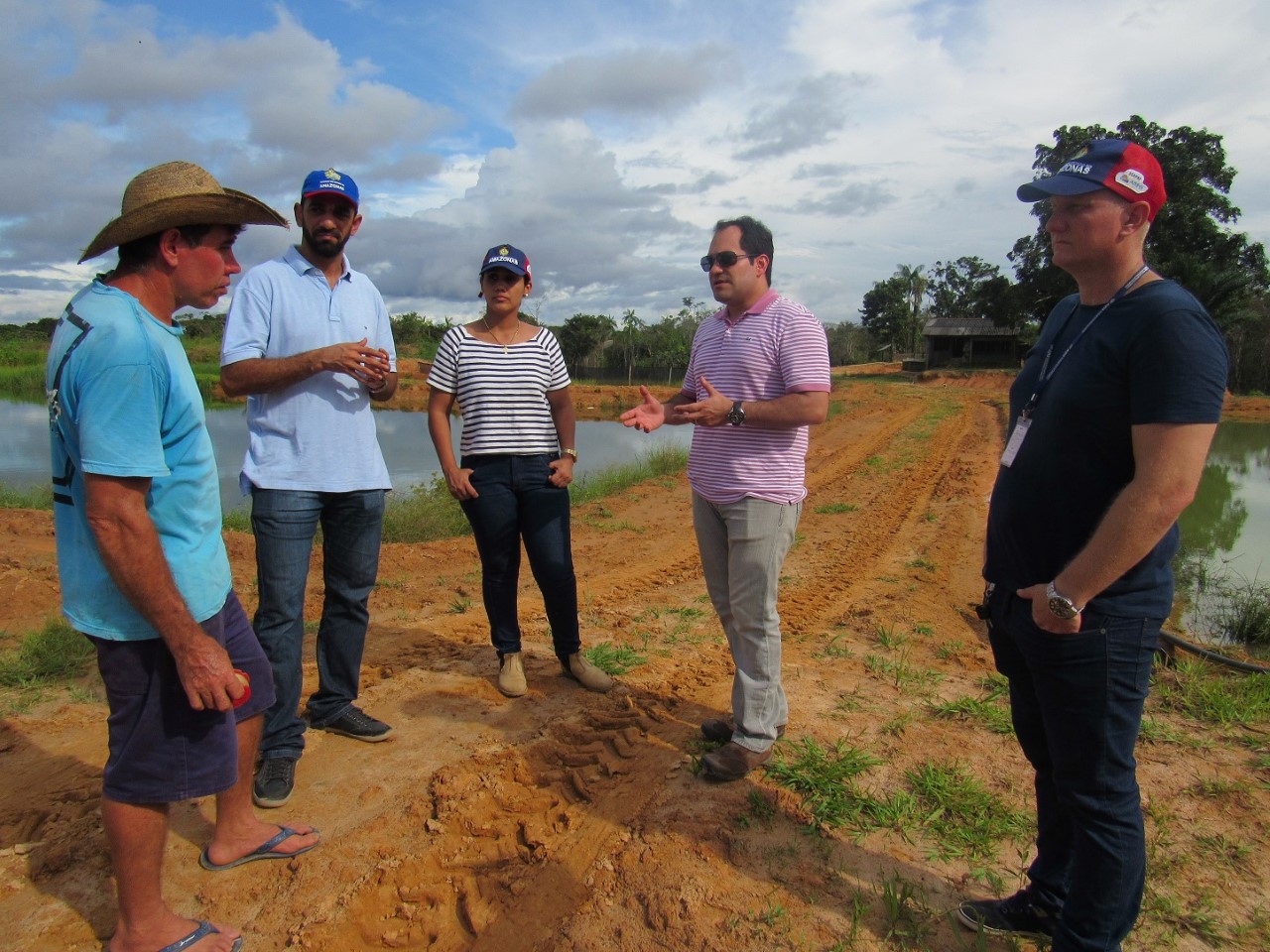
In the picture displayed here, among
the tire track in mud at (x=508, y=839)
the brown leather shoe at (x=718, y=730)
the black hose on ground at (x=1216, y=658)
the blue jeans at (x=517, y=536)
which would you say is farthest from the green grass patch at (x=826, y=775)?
the black hose on ground at (x=1216, y=658)

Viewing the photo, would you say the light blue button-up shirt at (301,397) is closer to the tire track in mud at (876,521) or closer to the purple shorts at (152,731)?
the purple shorts at (152,731)

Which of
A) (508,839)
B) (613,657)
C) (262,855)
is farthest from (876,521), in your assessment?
(262,855)

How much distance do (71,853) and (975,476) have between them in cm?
1006

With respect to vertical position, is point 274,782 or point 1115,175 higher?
point 1115,175

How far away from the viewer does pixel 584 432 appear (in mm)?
23031

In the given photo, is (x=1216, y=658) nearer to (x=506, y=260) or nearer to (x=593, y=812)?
(x=593, y=812)

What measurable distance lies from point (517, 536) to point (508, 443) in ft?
1.40

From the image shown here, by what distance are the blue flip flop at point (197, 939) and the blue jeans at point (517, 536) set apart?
1.67m

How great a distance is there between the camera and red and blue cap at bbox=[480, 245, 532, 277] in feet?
11.0

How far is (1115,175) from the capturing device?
1.68 metres

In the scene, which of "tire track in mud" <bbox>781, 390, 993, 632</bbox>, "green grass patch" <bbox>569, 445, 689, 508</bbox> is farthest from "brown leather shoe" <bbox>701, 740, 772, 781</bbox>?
"green grass patch" <bbox>569, 445, 689, 508</bbox>

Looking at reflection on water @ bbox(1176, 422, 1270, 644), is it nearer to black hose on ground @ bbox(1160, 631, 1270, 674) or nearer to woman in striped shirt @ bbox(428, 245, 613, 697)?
black hose on ground @ bbox(1160, 631, 1270, 674)

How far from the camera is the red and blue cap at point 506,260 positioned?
3.35 m

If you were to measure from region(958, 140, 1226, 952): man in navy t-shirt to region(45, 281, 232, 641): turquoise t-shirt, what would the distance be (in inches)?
79.3
